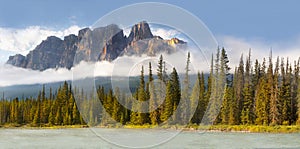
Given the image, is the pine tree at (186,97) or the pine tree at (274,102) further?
the pine tree at (274,102)

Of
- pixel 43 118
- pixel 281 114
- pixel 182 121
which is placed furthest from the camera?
pixel 43 118

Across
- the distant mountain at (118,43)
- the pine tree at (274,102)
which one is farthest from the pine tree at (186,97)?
the pine tree at (274,102)

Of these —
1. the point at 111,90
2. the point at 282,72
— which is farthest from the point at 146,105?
the point at 282,72

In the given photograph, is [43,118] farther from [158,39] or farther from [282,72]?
[158,39]

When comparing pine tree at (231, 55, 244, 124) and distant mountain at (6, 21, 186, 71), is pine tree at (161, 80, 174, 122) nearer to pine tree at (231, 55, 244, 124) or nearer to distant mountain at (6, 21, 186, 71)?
Answer: distant mountain at (6, 21, 186, 71)

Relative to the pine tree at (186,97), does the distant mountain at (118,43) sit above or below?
above

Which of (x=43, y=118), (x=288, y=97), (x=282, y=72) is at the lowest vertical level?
(x=43, y=118)

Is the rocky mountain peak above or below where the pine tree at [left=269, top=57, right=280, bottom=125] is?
above

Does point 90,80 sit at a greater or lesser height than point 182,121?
greater

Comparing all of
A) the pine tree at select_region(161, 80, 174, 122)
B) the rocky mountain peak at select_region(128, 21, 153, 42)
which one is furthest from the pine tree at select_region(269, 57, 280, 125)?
the rocky mountain peak at select_region(128, 21, 153, 42)

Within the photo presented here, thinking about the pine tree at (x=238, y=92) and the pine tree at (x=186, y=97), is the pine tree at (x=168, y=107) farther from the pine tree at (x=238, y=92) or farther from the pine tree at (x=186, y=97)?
the pine tree at (x=238, y=92)

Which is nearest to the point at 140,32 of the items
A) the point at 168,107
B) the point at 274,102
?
the point at 168,107
